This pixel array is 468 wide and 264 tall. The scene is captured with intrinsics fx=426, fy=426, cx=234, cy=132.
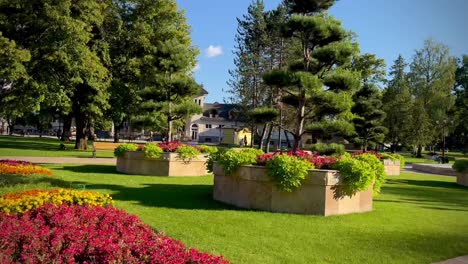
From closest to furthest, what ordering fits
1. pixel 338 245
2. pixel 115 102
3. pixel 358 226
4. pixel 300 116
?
pixel 338 245
pixel 358 226
pixel 300 116
pixel 115 102

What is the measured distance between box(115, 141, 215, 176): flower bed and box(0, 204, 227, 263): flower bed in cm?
1188

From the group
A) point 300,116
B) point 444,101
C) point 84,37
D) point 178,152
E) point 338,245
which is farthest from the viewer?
point 444,101

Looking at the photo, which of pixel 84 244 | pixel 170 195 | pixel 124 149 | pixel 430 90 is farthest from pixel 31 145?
pixel 430 90

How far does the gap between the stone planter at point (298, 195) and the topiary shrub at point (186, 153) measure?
7.20m

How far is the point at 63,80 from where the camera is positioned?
2806 cm

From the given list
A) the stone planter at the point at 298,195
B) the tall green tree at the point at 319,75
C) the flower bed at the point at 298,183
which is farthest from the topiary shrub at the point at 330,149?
the stone planter at the point at 298,195

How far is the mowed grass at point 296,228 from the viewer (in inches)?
265

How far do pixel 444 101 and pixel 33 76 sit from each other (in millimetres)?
49951

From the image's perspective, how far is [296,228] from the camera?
27.6 feet

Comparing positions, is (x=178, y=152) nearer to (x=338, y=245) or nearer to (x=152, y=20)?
(x=338, y=245)

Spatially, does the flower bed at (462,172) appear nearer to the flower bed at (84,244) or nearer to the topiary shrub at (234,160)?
the topiary shrub at (234,160)

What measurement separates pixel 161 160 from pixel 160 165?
22cm

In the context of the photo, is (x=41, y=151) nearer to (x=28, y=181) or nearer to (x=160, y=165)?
(x=160, y=165)

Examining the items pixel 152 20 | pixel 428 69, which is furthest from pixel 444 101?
pixel 152 20
